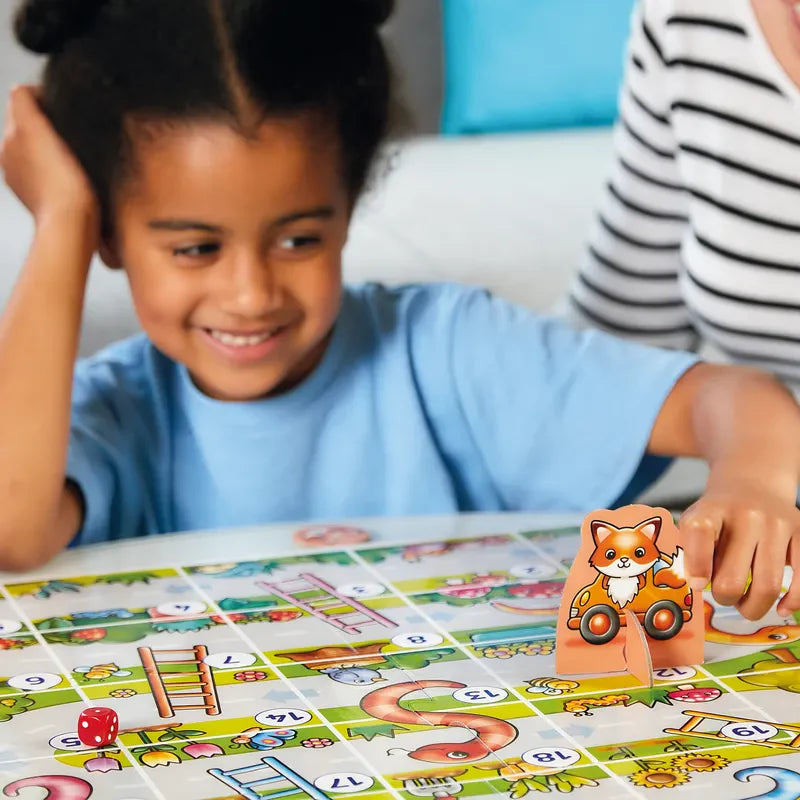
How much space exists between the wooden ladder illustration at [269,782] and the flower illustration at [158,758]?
22mm

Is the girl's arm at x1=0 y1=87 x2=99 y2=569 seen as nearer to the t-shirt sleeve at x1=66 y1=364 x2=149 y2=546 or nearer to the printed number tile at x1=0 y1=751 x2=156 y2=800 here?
the t-shirt sleeve at x1=66 y1=364 x2=149 y2=546

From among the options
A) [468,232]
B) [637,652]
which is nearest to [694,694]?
[637,652]

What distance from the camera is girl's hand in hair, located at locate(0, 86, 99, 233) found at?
3.48ft

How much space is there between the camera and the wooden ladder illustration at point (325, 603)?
778 millimetres

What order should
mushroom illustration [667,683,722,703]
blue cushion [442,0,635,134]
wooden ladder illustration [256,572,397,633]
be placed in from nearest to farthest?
mushroom illustration [667,683,722,703]
wooden ladder illustration [256,572,397,633]
blue cushion [442,0,635,134]

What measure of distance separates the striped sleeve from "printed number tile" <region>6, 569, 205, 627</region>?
0.56 m

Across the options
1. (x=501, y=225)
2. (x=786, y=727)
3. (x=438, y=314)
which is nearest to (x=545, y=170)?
(x=501, y=225)

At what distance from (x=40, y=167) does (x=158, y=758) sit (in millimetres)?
619

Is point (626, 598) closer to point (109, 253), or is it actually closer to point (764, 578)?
point (764, 578)

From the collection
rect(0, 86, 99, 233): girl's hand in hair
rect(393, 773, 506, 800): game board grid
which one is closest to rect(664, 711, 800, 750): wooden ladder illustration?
rect(393, 773, 506, 800): game board grid

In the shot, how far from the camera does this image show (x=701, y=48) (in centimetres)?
106

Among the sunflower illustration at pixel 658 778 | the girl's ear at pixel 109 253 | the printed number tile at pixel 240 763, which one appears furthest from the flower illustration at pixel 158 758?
the girl's ear at pixel 109 253

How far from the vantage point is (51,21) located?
1.07 meters

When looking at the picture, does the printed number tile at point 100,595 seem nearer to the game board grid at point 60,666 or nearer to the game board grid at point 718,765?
the game board grid at point 60,666
